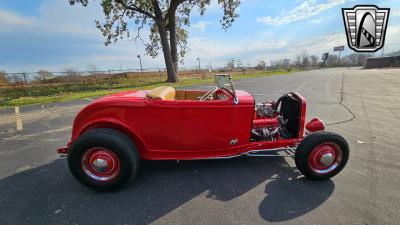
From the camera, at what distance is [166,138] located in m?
3.25

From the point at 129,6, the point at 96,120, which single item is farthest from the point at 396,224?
the point at 129,6

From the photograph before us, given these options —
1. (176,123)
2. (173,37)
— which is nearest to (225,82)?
(176,123)

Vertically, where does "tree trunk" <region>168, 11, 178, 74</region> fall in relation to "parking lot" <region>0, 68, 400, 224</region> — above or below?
above

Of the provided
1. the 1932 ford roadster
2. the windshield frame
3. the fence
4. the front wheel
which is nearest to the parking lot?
the front wheel

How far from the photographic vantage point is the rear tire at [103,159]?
2.98 meters

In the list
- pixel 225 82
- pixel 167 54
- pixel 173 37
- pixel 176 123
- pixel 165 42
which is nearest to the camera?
pixel 176 123

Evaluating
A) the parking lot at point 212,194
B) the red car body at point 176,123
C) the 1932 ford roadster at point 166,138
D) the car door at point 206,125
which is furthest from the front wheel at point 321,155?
the car door at point 206,125

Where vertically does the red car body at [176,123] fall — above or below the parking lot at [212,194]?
above

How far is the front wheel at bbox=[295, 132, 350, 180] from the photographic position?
10.5ft

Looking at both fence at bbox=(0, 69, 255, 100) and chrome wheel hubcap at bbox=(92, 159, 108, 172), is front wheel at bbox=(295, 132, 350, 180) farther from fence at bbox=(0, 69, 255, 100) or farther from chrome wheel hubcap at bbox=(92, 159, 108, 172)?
fence at bbox=(0, 69, 255, 100)

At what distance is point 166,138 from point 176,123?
0.26m

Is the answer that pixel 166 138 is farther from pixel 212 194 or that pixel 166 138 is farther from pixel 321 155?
pixel 321 155

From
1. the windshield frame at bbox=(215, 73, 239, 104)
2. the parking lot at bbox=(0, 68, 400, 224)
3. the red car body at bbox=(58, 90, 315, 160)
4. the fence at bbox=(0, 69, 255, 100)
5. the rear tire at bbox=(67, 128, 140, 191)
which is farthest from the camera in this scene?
the fence at bbox=(0, 69, 255, 100)

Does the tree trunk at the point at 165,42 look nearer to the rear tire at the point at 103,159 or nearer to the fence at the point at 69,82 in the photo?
the fence at the point at 69,82
